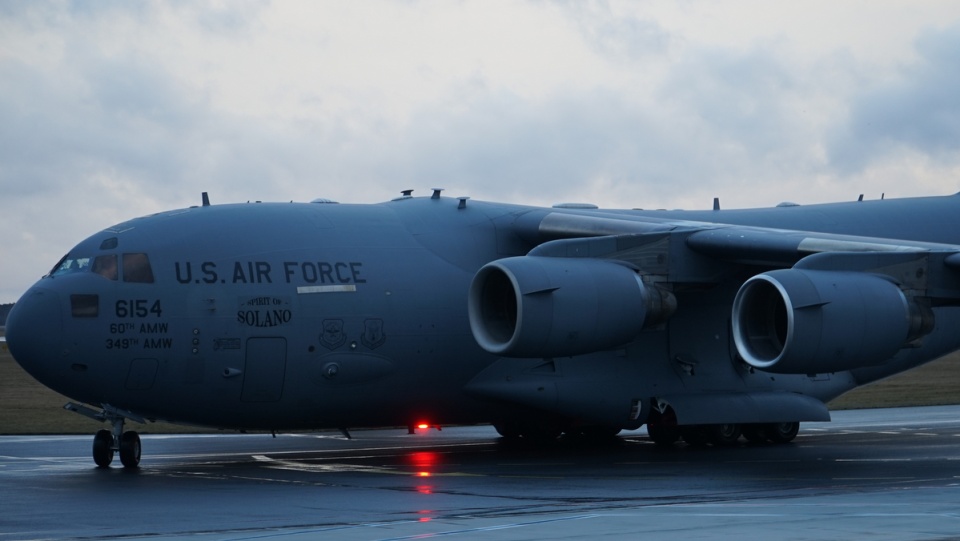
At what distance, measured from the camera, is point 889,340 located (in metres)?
14.2

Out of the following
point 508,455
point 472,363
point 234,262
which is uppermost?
point 234,262

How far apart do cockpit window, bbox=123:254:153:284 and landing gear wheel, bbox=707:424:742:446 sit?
751 cm

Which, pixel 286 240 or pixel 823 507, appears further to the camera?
pixel 286 240

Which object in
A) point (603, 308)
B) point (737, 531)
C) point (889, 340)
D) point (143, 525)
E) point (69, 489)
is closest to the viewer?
point (737, 531)

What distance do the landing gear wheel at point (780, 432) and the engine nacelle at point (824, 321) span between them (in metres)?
4.51

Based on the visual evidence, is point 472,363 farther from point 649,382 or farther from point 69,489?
point 69,489

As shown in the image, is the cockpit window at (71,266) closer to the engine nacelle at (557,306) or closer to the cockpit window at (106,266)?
the cockpit window at (106,266)

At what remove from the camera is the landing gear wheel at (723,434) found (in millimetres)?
18266

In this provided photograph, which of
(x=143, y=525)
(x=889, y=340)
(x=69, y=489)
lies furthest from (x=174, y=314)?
(x=889, y=340)

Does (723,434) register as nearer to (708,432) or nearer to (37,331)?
(708,432)

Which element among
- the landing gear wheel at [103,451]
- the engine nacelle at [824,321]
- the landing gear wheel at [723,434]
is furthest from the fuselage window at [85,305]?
the landing gear wheel at [723,434]

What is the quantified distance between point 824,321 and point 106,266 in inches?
314

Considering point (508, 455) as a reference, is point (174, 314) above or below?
above

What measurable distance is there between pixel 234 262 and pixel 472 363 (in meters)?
3.22
